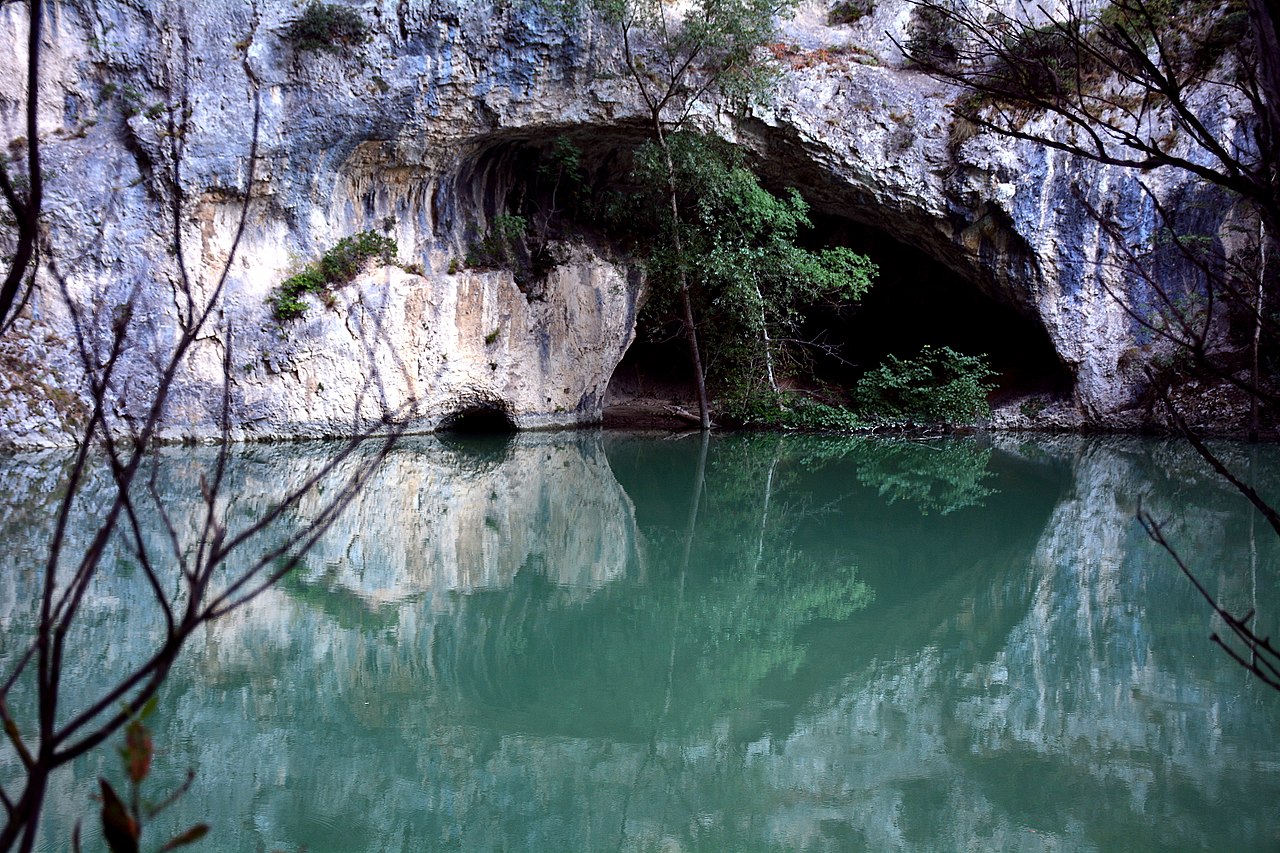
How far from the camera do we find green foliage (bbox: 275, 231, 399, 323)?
1280 cm

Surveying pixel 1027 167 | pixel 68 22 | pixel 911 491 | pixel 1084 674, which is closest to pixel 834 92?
pixel 1027 167

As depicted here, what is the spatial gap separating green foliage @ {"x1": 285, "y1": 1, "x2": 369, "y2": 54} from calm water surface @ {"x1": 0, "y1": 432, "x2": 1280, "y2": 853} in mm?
7471

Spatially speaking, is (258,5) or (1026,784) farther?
(258,5)

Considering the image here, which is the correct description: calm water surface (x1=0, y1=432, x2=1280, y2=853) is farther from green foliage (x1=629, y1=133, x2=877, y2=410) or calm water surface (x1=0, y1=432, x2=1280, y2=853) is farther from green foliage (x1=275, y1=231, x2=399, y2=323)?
green foliage (x1=629, y1=133, x2=877, y2=410)

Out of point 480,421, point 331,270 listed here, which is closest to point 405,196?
point 331,270

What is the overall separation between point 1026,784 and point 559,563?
3623 mm

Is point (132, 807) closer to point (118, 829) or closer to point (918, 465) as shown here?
point (118, 829)

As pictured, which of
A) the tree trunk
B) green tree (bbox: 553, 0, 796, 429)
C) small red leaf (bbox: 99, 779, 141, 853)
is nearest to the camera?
small red leaf (bbox: 99, 779, 141, 853)

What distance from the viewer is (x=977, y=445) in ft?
46.8

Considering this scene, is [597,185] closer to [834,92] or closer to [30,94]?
[834,92]

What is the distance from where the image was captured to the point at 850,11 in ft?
56.5

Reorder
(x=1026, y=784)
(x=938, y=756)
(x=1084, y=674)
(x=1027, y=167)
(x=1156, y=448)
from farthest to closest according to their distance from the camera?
1. (x=1027, y=167)
2. (x=1156, y=448)
3. (x=1084, y=674)
4. (x=938, y=756)
5. (x=1026, y=784)

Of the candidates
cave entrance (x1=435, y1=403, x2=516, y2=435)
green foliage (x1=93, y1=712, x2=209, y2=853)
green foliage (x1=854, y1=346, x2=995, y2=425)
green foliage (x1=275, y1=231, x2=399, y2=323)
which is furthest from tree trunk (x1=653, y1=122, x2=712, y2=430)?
green foliage (x1=93, y1=712, x2=209, y2=853)

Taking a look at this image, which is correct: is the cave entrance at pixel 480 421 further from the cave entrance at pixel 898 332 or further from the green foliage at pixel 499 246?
the cave entrance at pixel 898 332
